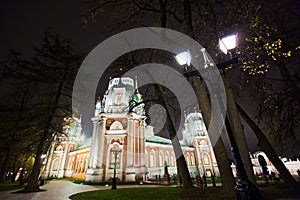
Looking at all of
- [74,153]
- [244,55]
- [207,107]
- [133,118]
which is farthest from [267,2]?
[74,153]

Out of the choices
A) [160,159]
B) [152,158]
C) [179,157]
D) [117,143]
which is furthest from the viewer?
[160,159]

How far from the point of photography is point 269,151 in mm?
8695

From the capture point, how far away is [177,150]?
10438 millimetres

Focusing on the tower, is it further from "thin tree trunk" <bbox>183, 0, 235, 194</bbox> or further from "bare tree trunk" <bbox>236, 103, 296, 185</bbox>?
"thin tree trunk" <bbox>183, 0, 235, 194</bbox>

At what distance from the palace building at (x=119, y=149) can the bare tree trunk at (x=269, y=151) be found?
9528mm

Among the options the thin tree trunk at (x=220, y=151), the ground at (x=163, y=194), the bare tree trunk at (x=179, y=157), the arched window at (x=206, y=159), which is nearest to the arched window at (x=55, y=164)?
the ground at (x=163, y=194)

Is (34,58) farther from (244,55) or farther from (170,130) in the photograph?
(244,55)

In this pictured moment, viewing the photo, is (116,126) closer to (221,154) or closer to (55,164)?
(221,154)

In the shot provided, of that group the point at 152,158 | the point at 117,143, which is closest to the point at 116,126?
the point at 117,143

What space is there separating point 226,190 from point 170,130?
5218 millimetres

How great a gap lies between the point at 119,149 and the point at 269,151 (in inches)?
886

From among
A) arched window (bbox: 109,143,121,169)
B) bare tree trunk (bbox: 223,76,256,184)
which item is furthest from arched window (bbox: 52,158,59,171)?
bare tree trunk (bbox: 223,76,256,184)

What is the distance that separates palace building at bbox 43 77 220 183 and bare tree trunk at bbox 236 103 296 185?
9.53m

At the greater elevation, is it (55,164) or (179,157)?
(55,164)
